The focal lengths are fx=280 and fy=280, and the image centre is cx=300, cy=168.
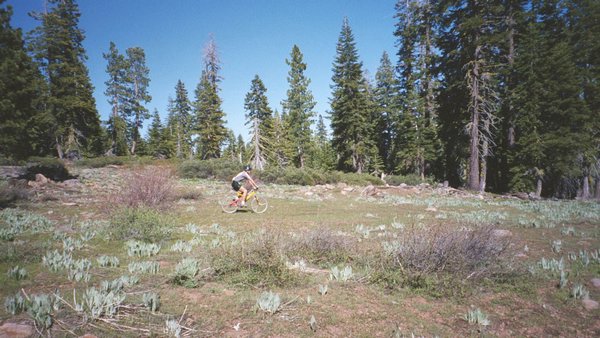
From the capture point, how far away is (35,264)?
5258 millimetres

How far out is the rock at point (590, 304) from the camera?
13.0 feet

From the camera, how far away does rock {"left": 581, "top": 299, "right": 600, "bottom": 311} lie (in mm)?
3953

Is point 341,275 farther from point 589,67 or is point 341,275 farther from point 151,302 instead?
point 589,67

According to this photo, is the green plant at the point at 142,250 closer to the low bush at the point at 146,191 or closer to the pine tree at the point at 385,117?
the low bush at the point at 146,191

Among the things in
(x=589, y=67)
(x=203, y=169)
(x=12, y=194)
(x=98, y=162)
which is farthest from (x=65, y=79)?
(x=589, y=67)

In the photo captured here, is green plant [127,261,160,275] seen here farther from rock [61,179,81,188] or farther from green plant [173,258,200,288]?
rock [61,179,81,188]

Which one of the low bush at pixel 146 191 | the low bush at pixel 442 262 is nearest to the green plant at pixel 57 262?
the low bush at pixel 146 191

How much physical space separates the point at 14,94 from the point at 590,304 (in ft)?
75.7

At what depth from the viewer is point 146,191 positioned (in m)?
10.6

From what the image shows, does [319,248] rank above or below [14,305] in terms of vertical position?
below

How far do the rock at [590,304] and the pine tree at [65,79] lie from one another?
42363 mm

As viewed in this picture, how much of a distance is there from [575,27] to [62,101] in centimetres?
5114

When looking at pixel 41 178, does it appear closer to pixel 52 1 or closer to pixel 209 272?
pixel 209 272

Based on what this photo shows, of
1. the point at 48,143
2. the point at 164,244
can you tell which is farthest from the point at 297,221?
the point at 48,143
